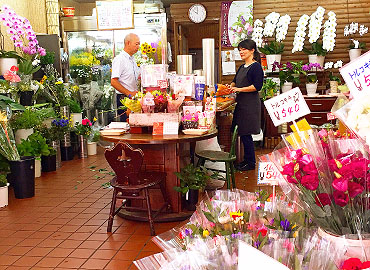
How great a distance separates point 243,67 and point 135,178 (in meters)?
2.91

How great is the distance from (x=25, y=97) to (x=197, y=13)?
4769mm

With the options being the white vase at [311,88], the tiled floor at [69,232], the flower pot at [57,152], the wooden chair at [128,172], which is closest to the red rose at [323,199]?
the tiled floor at [69,232]

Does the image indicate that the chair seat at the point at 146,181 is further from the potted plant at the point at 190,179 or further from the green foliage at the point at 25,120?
the green foliage at the point at 25,120

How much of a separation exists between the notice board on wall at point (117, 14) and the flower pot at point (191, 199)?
3846 mm

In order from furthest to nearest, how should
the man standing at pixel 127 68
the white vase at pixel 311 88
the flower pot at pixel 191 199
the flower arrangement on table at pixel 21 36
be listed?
the white vase at pixel 311 88 < the flower arrangement on table at pixel 21 36 < the man standing at pixel 127 68 < the flower pot at pixel 191 199

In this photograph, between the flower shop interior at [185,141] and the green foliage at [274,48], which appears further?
the green foliage at [274,48]

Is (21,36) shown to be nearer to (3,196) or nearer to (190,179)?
(3,196)

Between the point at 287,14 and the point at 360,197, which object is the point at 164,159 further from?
the point at 287,14

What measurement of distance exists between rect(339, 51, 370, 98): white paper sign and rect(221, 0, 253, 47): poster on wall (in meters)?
7.75

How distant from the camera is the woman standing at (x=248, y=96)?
5.96m

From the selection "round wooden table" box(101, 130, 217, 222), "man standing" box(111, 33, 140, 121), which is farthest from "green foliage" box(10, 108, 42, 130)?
"round wooden table" box(101, 130, 217, 222)

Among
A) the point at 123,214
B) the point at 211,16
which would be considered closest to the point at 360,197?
the point at 123,214

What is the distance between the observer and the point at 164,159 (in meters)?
4.50

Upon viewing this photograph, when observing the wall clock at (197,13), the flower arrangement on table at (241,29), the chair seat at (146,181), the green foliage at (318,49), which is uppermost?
the wall clock at (197,13)
